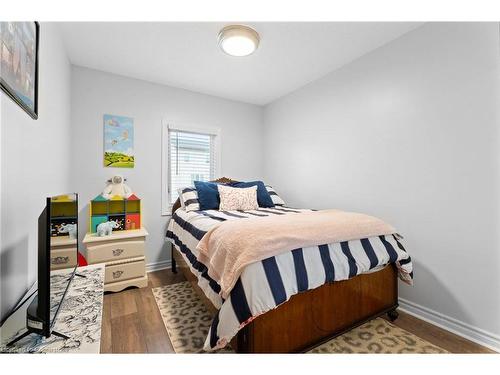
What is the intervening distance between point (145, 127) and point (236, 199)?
1505 millimetres

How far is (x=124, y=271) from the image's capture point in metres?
2.34

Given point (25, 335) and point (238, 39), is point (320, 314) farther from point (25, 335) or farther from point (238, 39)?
point (238, 39)

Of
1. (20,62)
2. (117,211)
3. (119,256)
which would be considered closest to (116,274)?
(119,256)

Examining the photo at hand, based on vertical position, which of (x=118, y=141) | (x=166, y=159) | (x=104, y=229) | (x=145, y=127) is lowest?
(x=104, y=229)

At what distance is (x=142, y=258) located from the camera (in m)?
2.44

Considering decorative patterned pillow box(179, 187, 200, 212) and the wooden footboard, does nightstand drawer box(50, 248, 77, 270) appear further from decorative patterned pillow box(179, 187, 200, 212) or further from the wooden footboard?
decorative patterned pillow box(179, 187, 200, 212)

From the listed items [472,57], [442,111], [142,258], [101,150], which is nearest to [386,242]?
[442,111]

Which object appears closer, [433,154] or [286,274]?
[286,274]

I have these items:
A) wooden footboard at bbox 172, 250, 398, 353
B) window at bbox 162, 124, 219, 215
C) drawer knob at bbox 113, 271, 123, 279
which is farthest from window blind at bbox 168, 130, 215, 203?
wooden footboard at bbox 172, 250, 398, 353

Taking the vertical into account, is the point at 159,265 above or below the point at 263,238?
below

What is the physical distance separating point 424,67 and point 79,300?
291 centimetres

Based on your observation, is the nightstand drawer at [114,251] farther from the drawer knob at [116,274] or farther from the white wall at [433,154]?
the white wall at [433,154]

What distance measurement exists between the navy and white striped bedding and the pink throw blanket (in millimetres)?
40

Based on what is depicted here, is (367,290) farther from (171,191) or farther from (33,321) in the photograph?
(171,191)
